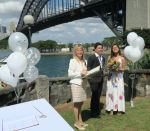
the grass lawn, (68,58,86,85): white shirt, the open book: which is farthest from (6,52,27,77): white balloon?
the open book

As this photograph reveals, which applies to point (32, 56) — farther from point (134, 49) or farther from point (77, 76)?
point (134, 49)

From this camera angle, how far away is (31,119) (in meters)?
2.76

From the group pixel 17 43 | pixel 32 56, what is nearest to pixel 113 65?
pixel 32 56

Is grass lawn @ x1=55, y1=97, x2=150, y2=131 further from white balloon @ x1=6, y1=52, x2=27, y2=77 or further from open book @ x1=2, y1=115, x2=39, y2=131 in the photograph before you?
open book @ x1=2, y1=115, x2=39, y2=131

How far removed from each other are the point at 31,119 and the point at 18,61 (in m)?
3.02

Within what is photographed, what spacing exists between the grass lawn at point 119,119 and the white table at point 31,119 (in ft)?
14.5

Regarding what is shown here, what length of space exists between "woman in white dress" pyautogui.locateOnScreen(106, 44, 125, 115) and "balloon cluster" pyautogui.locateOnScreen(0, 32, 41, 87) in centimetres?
214

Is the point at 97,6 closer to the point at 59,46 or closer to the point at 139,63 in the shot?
the point at 139,63

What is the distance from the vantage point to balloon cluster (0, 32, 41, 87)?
227 inches

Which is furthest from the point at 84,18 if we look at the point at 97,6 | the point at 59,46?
the point at 59,46

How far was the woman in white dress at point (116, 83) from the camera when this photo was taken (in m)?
8.36

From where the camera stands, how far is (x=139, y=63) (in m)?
11.4

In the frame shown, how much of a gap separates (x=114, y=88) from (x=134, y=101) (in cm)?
153

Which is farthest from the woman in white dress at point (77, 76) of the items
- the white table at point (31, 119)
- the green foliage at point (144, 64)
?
the green foliage at point (144, 64)
